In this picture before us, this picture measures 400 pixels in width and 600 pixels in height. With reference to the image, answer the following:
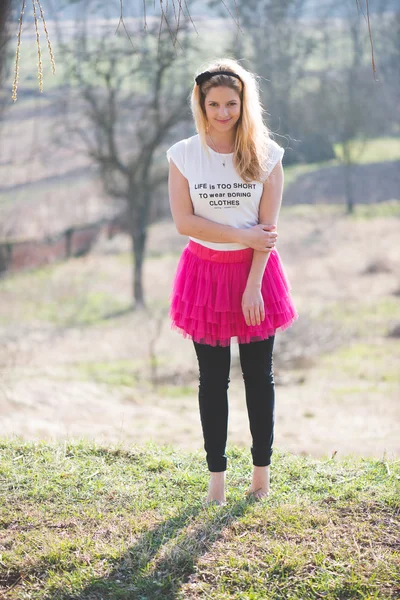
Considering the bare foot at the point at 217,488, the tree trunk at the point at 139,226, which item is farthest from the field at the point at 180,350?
the bare foot at the point at 217,488

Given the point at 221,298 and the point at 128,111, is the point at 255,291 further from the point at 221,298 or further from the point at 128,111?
the point at 128,111

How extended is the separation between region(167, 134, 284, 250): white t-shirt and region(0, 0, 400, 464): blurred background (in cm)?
245

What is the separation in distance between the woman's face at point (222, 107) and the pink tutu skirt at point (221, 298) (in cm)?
48

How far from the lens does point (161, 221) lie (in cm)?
2227

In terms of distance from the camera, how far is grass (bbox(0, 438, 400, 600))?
2279mm

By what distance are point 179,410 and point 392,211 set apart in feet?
55.3

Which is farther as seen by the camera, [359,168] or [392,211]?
[359,168]

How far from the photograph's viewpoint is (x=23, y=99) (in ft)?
65.0

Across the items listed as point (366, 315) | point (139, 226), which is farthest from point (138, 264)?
point (366, 315)

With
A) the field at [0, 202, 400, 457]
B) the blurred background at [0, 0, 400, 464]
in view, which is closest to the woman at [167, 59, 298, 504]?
the field at [0, 202, 400, 457]

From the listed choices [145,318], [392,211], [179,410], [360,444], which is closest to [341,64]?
[392,211]

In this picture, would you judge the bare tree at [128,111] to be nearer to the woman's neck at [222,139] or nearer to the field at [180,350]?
the field at [180,350]

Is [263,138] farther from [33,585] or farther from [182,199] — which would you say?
[33,585]

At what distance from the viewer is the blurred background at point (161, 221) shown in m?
9.03
